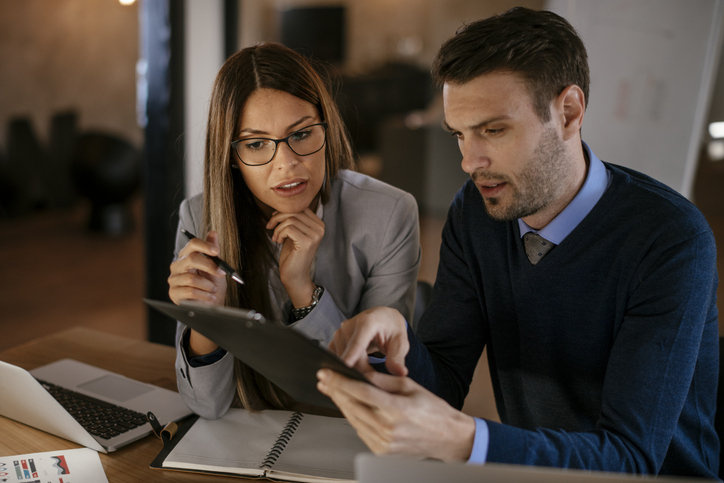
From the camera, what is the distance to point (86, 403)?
122cm

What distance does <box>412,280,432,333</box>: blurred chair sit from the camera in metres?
1.53

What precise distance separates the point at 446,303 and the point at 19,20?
5.06 m

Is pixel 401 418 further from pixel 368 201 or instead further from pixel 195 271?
pixel 368 201

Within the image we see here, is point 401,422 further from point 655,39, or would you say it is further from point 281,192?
point 655,39

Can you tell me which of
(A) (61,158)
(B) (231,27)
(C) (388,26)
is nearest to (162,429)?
(B) (231,27)

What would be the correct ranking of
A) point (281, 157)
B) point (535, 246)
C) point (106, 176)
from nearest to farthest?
point (535, 246), point (281, 157), point (106, 176)

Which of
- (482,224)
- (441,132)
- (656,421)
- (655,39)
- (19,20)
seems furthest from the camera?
(19,20)

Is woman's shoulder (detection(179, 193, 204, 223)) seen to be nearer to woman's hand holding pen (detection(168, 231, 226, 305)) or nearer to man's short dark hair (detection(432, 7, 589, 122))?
woman's hand holding pen (detection(168, 231, 226, 305))

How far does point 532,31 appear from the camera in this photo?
1.10 metres

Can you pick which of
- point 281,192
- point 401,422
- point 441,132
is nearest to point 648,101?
point 441,132

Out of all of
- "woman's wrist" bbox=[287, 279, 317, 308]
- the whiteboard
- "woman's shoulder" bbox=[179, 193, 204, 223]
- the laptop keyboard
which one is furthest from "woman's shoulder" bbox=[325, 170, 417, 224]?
the whiteboard

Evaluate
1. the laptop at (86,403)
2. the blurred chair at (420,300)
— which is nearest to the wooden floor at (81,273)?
the blurred chair at (420,300)

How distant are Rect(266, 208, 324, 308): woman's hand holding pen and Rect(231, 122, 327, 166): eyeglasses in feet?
0.47

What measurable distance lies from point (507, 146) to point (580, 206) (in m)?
0.19
